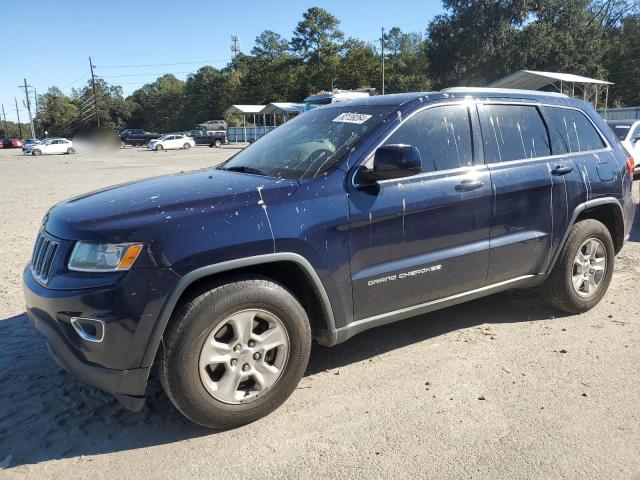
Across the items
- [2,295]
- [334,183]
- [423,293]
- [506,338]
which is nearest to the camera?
[334,183]

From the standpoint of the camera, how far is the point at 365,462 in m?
2.58

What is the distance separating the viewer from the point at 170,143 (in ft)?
142

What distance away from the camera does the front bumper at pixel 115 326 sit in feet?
8.20

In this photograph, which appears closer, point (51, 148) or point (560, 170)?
point (560, 170)

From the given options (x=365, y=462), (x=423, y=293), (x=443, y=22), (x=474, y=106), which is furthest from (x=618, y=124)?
(x=443, y=22)

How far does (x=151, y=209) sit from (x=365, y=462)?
1694 mm

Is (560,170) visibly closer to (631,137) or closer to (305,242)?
(305,242)

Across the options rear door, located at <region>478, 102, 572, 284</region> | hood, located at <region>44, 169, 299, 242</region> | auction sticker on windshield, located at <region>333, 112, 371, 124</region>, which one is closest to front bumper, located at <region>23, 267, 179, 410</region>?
hood, located at <region>44, 169, 299, 242</region>

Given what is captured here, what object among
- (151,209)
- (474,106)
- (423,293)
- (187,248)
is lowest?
(423,293)

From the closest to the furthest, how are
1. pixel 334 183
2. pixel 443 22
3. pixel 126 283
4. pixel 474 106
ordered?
pixel 126 283 < pixel 334 183 < pixel 474 106 < pixel 443 22

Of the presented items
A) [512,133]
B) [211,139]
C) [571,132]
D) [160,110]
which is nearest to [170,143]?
[211,139]

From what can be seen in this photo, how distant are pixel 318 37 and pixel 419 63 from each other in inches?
613

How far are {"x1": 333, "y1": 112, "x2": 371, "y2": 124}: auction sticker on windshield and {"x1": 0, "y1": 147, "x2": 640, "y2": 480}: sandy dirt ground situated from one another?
166 cm

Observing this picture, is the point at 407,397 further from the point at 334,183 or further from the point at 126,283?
the point at 126,283
